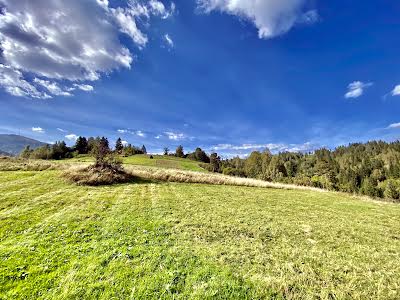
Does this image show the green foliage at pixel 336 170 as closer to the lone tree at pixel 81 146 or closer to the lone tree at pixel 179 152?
the lone tree at pixel 179 152

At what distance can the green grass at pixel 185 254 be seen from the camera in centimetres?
438

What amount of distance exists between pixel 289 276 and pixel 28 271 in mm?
6123

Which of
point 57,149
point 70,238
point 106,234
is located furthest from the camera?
point 57,149

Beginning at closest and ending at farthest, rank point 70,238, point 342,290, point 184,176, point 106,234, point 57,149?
point 342,290 < point 70,238 < point 106,234 < point 184,176 < point 57,149

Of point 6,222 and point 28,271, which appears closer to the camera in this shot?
point 28,271

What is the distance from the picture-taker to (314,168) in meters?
122

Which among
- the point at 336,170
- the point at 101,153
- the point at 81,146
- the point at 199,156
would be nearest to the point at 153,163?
the point at 81,146

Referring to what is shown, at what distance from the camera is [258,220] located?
9.53 metres

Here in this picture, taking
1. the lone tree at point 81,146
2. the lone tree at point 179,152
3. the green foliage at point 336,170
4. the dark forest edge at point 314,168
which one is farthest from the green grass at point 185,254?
the lone tree at point 179,152

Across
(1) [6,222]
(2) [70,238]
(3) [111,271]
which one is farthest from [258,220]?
(1) [6,222]

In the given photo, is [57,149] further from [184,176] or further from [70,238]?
[70,238]

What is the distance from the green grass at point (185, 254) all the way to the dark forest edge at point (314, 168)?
177 ft

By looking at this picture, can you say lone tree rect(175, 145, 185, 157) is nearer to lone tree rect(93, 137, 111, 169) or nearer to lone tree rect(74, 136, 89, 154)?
lone tree rect(74, 136, 89, 154)

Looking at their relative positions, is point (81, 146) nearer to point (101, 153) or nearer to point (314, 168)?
point (101, 153)
